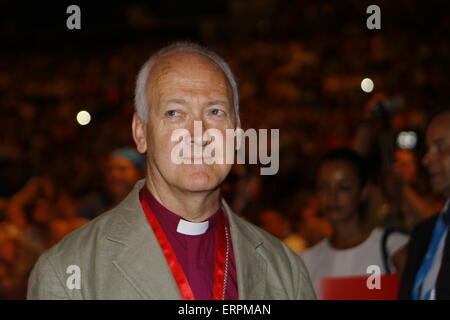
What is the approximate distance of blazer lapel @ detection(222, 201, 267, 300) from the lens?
212 centimetres

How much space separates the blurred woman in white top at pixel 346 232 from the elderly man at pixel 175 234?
54.6 inches

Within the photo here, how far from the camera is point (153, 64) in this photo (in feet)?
7.37

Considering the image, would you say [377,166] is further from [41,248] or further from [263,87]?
[263,87]

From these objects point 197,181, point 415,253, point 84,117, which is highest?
point 84,117

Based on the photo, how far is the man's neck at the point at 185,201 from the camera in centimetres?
220

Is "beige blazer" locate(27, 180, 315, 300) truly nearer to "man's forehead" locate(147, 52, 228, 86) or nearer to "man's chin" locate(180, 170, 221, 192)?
"man's chin" locate(180, 170, 221, 192)

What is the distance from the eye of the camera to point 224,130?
7.08ft

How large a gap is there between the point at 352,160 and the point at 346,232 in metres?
0.39

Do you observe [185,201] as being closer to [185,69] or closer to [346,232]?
[185,69]

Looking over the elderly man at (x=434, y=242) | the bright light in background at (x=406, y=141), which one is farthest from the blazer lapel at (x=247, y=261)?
the bright light in background at (x=406, y=141)

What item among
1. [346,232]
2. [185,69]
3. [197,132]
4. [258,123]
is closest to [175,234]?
[197,132]

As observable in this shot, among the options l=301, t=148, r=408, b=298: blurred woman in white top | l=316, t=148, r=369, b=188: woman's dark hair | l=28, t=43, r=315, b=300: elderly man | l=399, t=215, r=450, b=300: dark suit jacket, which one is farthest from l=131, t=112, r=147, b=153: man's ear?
l=316, t=148, r=369, b=188: woman's dark hair

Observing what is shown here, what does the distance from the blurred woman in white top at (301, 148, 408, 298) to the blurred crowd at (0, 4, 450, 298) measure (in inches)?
11.0
